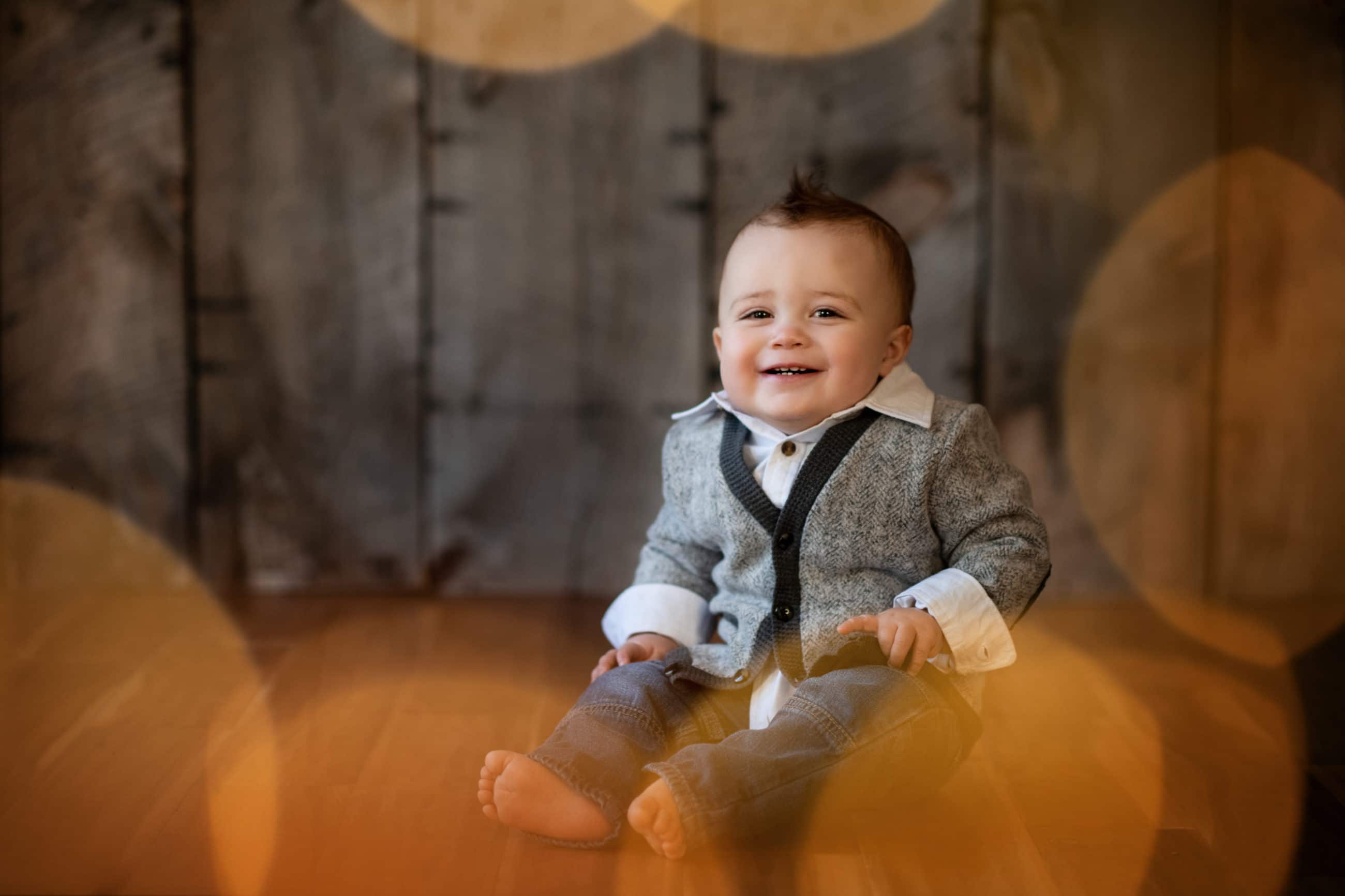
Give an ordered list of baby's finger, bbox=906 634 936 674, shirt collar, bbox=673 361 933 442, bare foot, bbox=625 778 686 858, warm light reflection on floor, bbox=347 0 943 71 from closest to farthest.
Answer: bare foot, bbox=625 778 686 858 < baby's finger, bbox=906 634 936 674 < shirt collar, bbox=673 361 933 442 < warm light reflection on floor, bbox=347 0 943 71

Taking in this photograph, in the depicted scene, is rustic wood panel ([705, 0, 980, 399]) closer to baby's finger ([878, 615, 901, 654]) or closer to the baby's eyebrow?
the baby's eyebrow

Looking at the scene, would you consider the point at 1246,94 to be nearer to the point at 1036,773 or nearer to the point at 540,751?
the point at 1036,773

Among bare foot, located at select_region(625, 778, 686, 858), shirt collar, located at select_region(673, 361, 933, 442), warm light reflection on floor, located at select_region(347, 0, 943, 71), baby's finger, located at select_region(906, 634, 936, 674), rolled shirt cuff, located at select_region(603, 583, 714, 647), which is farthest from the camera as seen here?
warm light reflection on floor, located at select_region(347, 0, 943, 71)

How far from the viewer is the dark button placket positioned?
137 cm

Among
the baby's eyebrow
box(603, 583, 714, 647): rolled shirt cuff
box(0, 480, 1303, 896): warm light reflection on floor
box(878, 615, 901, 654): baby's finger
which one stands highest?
the baby's eyebrow

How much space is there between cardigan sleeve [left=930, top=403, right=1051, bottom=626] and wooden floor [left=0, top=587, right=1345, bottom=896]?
23 centimetres

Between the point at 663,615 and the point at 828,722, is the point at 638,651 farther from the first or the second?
the point at 828,722

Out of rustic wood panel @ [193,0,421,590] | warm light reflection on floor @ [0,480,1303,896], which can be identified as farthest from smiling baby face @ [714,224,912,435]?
rustic wood panel @ [193,0,421,590]

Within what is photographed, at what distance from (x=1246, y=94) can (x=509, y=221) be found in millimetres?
1175

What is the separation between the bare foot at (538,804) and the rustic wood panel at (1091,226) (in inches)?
43.5

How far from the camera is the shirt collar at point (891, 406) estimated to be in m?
1.38

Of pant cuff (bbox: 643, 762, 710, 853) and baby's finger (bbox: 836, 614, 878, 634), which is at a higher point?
baby's finger (bbox: 836, 614, 878, 634)

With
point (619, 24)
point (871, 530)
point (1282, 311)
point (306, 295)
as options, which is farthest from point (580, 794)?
point (1282, 311)

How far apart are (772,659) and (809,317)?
37 cm
